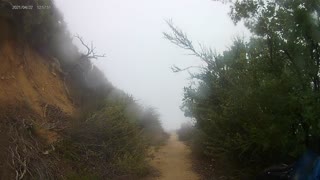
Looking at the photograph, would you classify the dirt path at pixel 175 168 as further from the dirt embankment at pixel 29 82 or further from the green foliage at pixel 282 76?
the green foliage at pixel 282 76

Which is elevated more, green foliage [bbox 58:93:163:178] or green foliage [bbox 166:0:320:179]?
green foliage [bbox 166:0:320:179]

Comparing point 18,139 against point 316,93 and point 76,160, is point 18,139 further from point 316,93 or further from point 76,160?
point 316,93

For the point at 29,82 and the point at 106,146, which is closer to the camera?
the point at 106,146

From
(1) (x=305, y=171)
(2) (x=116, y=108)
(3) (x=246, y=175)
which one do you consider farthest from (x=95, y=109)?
(1) (x=305, y=171)

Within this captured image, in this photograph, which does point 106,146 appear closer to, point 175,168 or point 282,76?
point 175,168

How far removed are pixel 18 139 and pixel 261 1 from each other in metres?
7.97

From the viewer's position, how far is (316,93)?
842 centimetres
